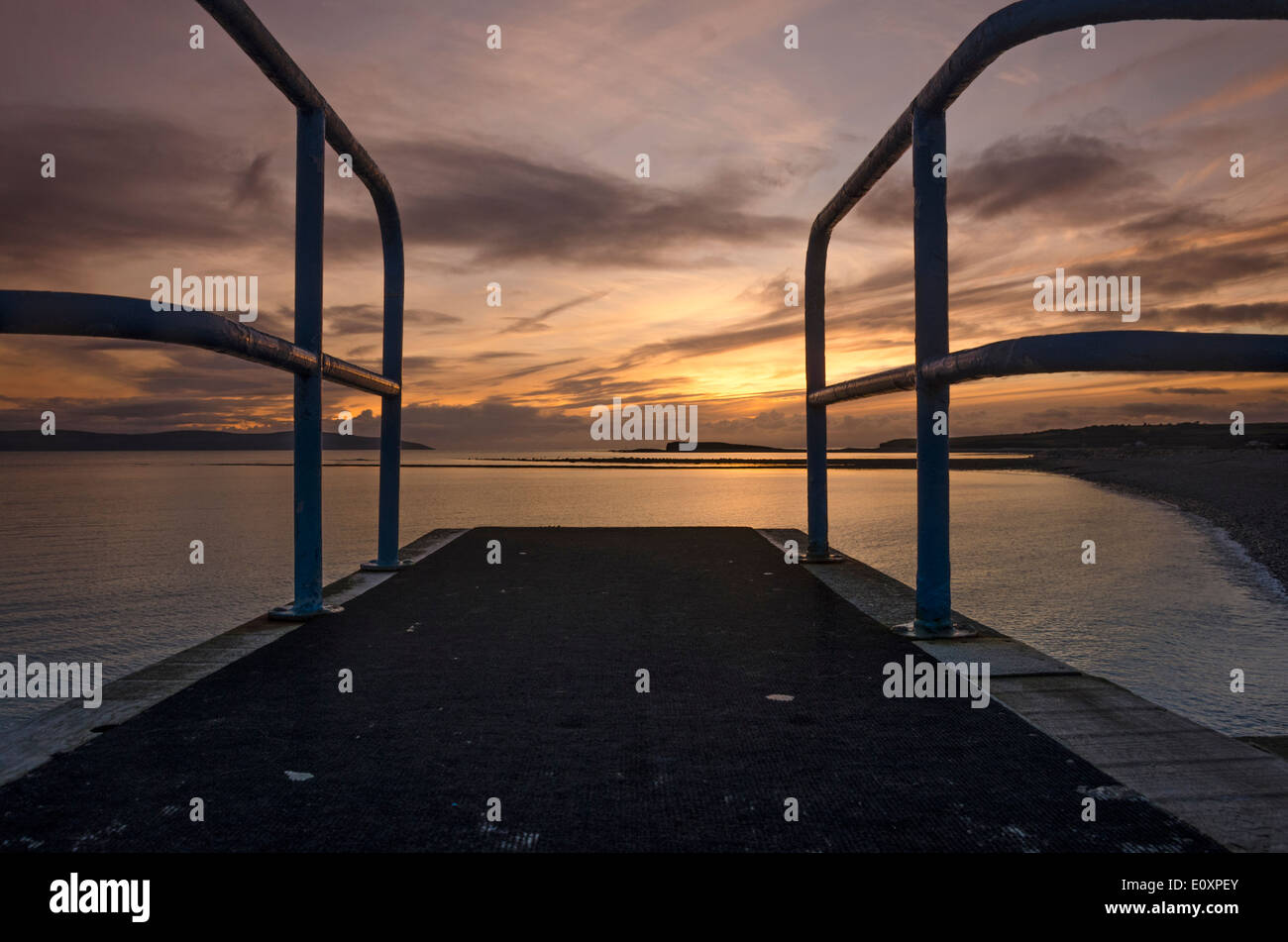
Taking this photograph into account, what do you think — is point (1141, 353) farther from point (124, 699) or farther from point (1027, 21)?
point (124, 699)

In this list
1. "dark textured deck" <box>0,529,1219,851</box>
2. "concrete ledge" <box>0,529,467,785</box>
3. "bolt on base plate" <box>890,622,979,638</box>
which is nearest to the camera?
"dark textured deck" <box>0,529,1219,851</box>

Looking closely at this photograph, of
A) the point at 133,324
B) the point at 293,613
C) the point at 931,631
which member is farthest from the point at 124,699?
the point at 931,631

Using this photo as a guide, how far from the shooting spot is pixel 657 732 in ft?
11.1

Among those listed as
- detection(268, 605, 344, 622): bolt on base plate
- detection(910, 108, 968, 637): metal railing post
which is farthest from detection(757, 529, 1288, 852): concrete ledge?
detection(268, 605, 344, 622): bolt on base plate

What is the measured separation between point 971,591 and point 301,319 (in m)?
8.00

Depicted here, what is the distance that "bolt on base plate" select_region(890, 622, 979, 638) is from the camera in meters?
5.15

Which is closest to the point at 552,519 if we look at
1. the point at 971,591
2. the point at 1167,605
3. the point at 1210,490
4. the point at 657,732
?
the point at 971,591

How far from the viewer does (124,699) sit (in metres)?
3.85

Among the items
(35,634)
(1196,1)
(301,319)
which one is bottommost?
(35,634)

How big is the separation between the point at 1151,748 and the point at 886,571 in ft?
28.2

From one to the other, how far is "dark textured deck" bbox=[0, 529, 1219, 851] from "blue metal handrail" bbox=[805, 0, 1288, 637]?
104 centimetres

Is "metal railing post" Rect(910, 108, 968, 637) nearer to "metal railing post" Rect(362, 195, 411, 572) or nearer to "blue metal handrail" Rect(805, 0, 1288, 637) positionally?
"blue metal handrail" Rect(805, 0, 1288, 637)

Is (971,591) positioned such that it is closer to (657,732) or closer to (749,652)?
(749,652)

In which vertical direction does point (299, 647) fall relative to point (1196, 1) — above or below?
below
